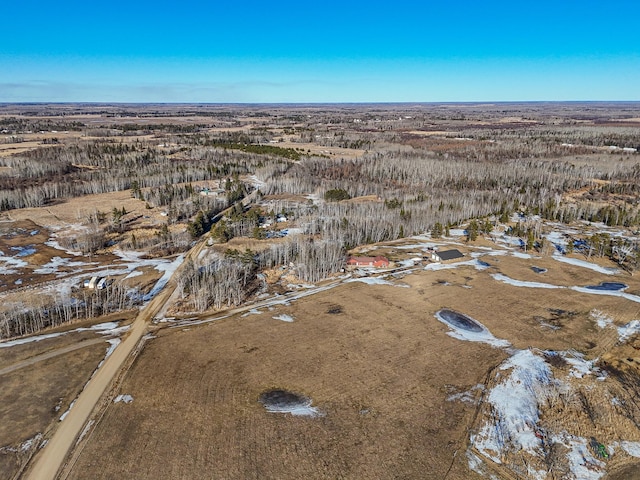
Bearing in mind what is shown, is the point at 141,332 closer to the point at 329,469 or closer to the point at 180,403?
the point at 180,403

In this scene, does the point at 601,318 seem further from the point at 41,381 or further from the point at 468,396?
the point at 41,381

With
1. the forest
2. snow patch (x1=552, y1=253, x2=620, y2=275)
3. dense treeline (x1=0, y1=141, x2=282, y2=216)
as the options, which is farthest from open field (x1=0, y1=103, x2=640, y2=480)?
dense treeline (x1=0, y1=141, x2=282, y2=216)

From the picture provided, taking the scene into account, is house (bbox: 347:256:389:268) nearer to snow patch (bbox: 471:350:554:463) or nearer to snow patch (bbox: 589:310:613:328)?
snow patch (bbox: 471:350:554:463)

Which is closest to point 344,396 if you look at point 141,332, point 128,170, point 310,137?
point 141,332

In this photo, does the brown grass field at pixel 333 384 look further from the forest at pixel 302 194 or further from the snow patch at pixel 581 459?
the forest at pixel 302 194

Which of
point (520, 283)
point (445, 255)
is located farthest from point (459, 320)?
point (445, 255)

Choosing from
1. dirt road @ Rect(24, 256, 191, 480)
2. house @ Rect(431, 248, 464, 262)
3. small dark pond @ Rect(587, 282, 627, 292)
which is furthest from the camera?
house @ Rect(431, 248, 464, 262)
